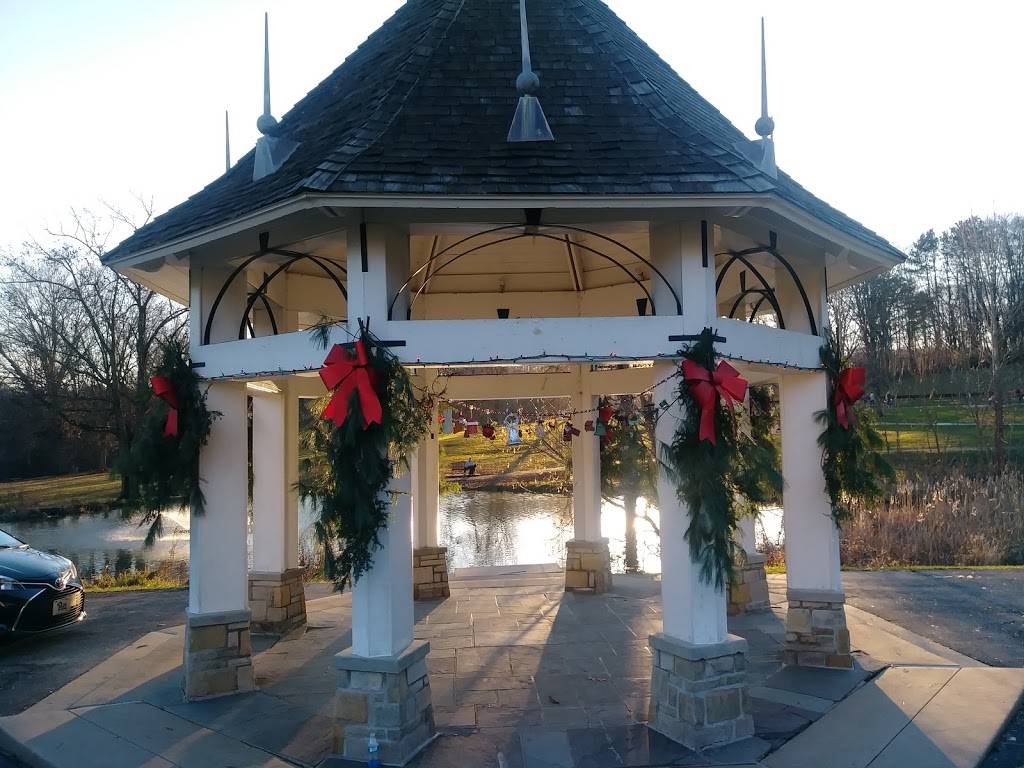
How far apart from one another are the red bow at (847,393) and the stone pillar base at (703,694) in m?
2.32

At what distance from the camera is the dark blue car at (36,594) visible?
7746 millimetres

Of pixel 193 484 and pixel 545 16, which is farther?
pixel 545 16

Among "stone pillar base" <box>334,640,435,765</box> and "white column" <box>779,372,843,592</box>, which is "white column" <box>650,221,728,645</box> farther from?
"stone pillar base" <box>334,640,435,765</box>

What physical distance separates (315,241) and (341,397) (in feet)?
5.14

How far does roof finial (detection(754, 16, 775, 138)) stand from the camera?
5740mm

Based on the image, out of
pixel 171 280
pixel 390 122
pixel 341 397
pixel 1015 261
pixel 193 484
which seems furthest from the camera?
pixel 1015 261

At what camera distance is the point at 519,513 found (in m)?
22.2

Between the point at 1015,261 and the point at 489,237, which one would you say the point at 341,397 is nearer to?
the point at 489,237

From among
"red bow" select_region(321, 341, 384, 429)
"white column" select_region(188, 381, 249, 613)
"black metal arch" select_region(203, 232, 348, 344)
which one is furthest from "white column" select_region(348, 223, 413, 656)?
"white column" select_region(188, 381, 249, 613)

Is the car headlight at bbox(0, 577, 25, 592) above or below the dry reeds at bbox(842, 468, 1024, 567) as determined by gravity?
above

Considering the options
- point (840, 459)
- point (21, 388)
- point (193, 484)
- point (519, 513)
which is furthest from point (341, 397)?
point (21, 388)

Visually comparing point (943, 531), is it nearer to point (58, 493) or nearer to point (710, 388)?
point (710, 388)

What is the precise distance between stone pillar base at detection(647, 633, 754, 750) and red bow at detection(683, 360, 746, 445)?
4.82ft

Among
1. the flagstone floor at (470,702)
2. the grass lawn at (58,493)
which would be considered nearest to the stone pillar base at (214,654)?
the flagstone floor at (470,702)
